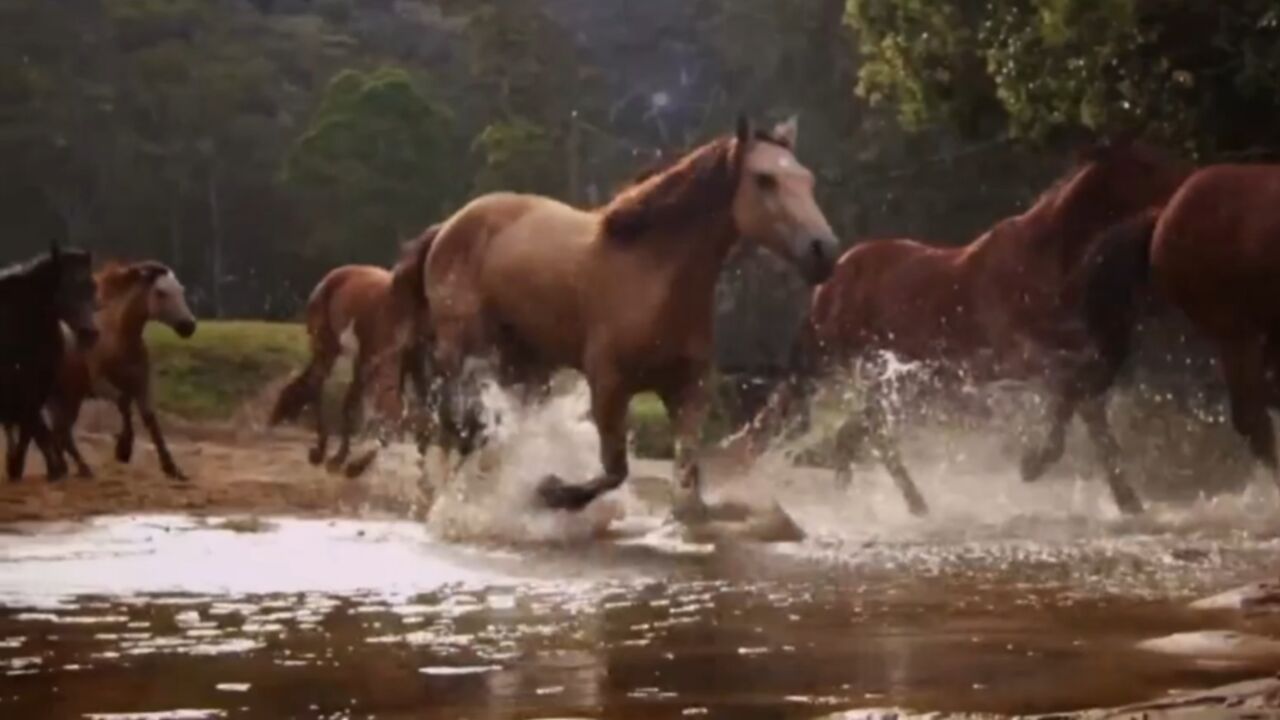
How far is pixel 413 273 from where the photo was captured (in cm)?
923

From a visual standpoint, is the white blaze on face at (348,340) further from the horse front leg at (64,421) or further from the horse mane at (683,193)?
the horse mane at (683,193)

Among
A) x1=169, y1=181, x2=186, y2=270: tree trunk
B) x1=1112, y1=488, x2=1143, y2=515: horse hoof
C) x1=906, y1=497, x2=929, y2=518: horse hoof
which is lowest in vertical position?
x1=906, y1=497, x2=929, y2=518: horse hoof

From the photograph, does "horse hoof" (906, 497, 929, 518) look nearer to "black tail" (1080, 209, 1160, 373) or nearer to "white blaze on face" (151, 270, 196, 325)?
"black tail" (1080, 209, 1160, 373)

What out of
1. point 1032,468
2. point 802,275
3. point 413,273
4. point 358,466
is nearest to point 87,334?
point 358,466

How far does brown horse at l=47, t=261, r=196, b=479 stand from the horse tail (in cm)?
84

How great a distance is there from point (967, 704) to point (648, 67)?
27435 millimetres

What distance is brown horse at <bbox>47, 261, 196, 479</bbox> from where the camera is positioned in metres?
11.8

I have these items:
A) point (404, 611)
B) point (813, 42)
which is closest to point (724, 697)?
point (404, 611)

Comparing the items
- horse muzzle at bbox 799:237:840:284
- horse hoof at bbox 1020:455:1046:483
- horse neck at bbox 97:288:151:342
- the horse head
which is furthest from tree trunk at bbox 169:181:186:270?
horse muzzle at bbox 799:237:840:284

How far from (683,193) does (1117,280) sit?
2039mm

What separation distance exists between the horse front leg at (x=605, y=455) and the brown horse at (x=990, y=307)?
2159 millimetres

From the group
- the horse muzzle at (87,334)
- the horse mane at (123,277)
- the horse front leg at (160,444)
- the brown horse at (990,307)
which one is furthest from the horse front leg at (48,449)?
the brown horse at (990,307)

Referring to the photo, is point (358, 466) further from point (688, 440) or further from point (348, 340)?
point (688, 440)

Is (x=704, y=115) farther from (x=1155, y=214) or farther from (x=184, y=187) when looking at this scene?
(x=1155, y=214)
